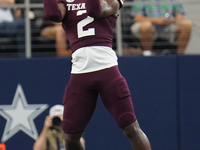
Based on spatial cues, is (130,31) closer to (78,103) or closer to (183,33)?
(183,33)

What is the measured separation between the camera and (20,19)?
22.2 ft

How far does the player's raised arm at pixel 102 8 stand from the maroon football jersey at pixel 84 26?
9 centimetres

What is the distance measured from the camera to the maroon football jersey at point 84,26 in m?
4.17

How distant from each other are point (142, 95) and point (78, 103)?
7.20 feet

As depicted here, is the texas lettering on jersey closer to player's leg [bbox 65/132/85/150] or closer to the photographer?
player's leg [bbox 65/132/85/150]

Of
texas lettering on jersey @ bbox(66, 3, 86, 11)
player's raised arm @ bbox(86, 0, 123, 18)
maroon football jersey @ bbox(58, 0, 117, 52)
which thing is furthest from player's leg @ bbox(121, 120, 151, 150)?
texas lettering on jersey @ bbox(66, 3, 86, 11)

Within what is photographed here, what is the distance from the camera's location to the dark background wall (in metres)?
6.15

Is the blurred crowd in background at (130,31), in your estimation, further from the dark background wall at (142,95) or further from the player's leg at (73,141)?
the player's leg at (73,141)

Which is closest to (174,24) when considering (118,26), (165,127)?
(118,26)

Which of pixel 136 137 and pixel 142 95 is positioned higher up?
pixel 136 137

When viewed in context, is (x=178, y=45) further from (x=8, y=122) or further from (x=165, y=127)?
(x=8, y=122)

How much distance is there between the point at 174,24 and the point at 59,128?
2483 millimetres

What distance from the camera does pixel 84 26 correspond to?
4.18 meters

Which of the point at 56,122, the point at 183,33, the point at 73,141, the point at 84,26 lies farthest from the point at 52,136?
the point at 183,33
